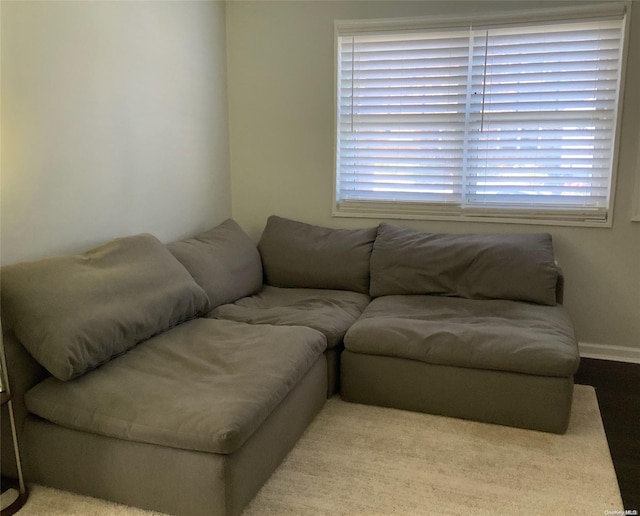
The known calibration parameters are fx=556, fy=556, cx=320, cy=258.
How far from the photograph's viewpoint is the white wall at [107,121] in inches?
87.5

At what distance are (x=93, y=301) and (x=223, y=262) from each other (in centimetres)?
105

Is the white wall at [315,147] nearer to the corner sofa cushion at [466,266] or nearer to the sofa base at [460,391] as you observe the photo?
the corner sofa cushion at [466,266]

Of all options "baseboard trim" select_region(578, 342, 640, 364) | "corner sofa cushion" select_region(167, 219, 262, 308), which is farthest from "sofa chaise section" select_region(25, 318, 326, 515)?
"baseboard trim" select_region(578, 342, 640, 364)

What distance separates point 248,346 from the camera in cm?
235

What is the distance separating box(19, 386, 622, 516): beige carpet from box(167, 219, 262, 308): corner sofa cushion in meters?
0.91

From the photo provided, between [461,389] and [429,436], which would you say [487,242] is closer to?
[461,389]

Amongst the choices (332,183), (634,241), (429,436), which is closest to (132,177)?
(332,183)

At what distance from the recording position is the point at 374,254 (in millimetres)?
3312

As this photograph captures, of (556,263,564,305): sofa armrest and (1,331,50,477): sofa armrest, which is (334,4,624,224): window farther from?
(1,331,50,477): sofa armrest

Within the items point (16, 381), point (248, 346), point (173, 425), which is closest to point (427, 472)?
point (248, 346)

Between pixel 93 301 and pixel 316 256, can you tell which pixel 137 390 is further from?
pixel 316 256

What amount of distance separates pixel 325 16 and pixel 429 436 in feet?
8.49

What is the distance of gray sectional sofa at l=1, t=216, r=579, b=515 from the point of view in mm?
1848

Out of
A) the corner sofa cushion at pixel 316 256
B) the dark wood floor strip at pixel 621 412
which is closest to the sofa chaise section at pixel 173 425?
the corner sofa cushion at pixel 316 256
